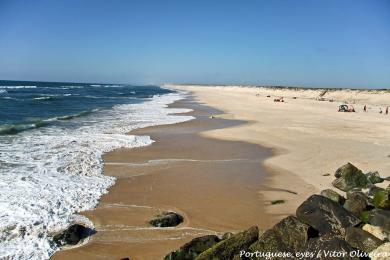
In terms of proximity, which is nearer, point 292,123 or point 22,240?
point 22,240

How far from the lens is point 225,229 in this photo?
26.3ft

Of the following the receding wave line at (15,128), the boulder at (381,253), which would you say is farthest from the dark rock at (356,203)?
the receding wave line at (15,128)

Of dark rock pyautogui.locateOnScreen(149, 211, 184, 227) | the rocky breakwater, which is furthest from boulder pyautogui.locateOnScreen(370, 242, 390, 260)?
dark rock pyautogui.locateOnScreen(149, 211, 184, 227)

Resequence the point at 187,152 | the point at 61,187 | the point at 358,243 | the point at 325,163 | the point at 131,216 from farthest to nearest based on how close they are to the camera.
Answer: the point at 187,152 → the point at 325,163 → the point at 61,187 → the point at 131,216 → the point at 358,243

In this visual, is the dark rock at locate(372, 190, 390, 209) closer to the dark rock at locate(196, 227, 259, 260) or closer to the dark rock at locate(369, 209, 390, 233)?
the dark rock at locate(369, 209, 390, 233)

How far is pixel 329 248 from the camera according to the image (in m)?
5.45

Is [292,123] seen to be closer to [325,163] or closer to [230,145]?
[230,145]

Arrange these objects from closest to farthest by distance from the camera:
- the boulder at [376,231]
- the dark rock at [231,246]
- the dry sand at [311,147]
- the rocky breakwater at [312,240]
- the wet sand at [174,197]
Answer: the rocky breakwater at [312,240] < the dark rock at [231,246] < the boulder at [376,231] < the wet sand at [174,197] < the dry sand at [311,147]

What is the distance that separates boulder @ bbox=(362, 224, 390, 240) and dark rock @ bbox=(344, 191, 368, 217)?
3.74 ft

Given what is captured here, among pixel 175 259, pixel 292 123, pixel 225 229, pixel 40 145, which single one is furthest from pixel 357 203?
pixel 292 123

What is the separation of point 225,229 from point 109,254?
2565 millimetres

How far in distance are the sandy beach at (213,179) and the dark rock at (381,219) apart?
2256 millimetres

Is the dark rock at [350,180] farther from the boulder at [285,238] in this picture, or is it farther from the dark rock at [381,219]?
the boulder at [285,238]

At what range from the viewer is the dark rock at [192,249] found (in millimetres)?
6223
